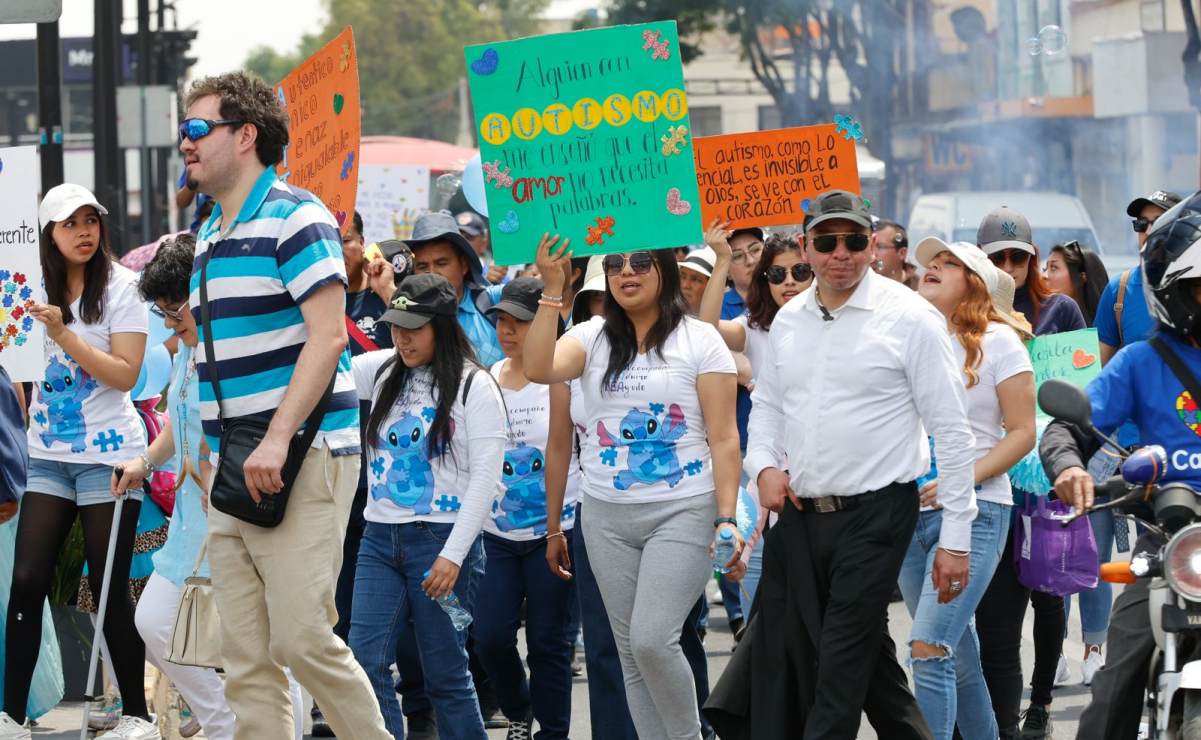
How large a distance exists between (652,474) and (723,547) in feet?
1.08

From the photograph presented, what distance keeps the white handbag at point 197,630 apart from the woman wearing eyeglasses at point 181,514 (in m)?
0.29

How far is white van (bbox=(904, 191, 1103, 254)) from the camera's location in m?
22.9

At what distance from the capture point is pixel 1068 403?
4723 millimetres

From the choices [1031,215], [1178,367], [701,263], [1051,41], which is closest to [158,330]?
[701,263]

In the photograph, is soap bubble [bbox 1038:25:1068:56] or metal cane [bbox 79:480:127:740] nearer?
metal cane [bbox 79:480:127:740]

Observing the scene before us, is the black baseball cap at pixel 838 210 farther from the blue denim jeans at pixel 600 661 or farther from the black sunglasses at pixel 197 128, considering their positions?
the black sunglasses at pixel 197 128

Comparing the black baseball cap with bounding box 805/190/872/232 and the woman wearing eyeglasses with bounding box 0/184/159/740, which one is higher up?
the black baseball cap with bounding box 805/190/872/232

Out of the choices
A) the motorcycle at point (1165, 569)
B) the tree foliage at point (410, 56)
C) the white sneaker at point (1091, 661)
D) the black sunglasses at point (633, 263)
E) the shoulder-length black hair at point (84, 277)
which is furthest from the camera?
the tree foliage at point (410, 56)

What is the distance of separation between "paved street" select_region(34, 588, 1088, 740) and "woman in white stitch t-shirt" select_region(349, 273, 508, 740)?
4.89 ft

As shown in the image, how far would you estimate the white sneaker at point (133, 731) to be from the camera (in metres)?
7.30

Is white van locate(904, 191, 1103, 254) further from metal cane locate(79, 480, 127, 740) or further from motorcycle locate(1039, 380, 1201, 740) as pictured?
motorcycle locate(1039, 380, 1201, 740)

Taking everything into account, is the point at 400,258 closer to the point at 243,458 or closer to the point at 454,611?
the point at 454,611

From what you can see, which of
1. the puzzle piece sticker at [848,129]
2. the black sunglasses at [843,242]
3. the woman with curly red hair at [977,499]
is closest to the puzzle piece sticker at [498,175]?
the black sunglasses at [843,242]

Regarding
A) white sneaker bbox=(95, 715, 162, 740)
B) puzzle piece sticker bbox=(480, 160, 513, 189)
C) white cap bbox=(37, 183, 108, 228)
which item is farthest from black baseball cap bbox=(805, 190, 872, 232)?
white sneaker bbox=(95, 715, 162, 740)
